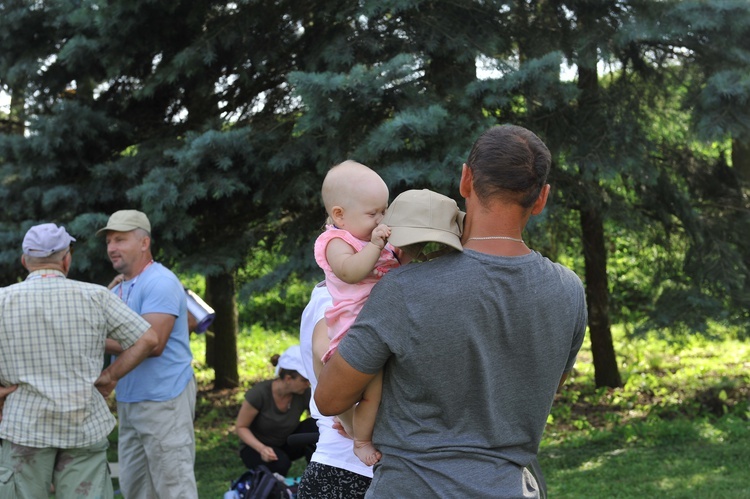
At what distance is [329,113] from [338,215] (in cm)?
368

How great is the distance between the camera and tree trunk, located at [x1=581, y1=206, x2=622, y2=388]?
30.7 ft

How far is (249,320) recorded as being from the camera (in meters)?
17.3

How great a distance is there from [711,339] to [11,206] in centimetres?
583

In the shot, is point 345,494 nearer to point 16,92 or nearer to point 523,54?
point 523,54

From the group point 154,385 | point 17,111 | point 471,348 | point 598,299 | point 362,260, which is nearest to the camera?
point 471,348

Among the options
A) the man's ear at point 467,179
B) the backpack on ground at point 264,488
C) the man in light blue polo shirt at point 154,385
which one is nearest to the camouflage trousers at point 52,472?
the man in light blue polo shirt at point 154,385

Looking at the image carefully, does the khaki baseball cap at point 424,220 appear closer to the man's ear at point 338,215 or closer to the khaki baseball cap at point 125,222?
the man's ear at point 338,215

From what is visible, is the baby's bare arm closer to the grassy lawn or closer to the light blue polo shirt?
the light blue polo shirt

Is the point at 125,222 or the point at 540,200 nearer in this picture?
the point at 540,200

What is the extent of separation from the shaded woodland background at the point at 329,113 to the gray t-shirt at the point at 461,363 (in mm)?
3670

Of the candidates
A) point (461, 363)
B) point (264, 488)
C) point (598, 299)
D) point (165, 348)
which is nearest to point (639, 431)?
point (598, 299)

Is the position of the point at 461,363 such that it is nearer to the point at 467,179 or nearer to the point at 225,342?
the point at 467,179

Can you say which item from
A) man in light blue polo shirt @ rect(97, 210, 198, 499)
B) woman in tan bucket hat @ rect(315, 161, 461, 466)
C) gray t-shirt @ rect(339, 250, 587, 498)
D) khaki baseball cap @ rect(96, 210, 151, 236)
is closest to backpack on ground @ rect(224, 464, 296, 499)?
man in light blue polo shirt @ rect(97, 210, 198, 499)

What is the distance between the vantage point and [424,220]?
2191mm
